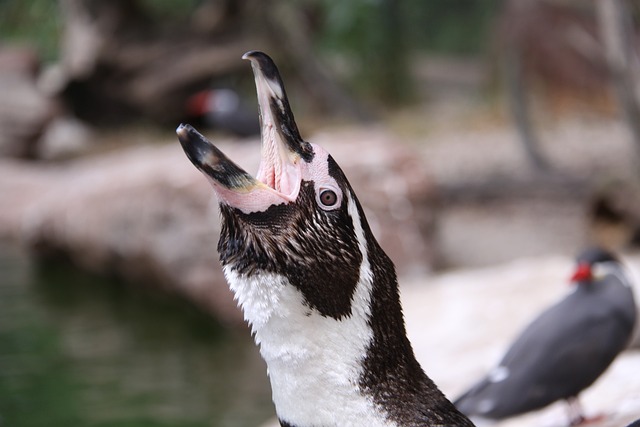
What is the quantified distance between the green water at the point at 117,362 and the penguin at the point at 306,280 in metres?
2.93

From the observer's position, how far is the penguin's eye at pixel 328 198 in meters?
1.42

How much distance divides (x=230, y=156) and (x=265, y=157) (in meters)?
4.30

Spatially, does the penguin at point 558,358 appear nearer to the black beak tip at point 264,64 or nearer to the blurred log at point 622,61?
the black beak tip at point 264,64

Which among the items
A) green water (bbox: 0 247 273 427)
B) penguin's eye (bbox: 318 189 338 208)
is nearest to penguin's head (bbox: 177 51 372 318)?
penguin's eye (bbox: 318 189 338 208)

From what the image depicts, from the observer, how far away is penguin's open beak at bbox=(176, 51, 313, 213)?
Answer: 136 cm

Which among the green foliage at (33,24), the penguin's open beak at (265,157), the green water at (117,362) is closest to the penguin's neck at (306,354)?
the penguin's open beak at (265,157)

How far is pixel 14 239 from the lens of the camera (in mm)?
7586

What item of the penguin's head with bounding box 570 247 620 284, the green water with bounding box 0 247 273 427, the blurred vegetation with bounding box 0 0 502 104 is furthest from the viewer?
the blurred vegetation with bounding box 0 0 502 104

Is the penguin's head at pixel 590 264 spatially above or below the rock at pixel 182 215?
below

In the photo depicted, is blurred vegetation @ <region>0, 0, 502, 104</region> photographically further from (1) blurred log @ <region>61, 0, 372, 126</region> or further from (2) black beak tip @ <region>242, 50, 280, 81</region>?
(2) black beak tip @ <region>242, 50, 280, 81</region>

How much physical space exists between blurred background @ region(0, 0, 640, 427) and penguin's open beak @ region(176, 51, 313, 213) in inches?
61.3

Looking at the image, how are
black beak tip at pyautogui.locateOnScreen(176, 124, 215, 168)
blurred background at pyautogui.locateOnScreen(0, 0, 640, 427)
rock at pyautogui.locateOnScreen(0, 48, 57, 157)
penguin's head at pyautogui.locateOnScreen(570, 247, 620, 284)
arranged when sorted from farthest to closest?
rock at pyautogui.locateOnScreen(0, 48, 57, 157)
blurred background at pyautogui.locateOnScreen(0, 0, 640, 427)
penguin's head at pyautogui.locateOnScreen(570, 247, 620, 284)
black beak tip at pyautogui.locateOnScreen(176, 124, 215, 168)

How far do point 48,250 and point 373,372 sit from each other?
5.92 m

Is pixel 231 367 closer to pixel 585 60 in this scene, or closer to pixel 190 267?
→ pixel 190 267
